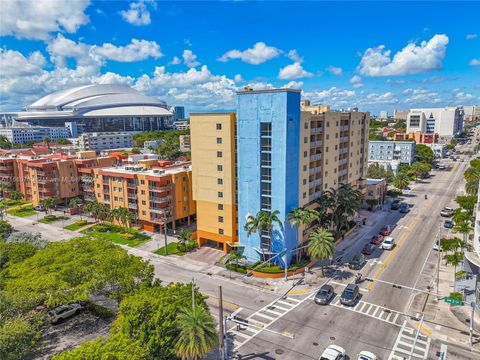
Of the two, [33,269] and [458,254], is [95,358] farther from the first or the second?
[458,254]

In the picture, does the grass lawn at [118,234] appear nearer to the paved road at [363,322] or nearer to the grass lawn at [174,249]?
the grass lawn at [174,249]

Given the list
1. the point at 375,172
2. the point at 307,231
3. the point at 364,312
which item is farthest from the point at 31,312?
the point at 375,172

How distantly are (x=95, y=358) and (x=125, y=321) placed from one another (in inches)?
196

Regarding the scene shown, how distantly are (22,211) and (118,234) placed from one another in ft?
135

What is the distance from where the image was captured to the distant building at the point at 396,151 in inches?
5881

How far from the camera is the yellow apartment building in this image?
60.8 m

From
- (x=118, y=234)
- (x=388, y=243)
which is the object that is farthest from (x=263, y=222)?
(x=118, y=234)

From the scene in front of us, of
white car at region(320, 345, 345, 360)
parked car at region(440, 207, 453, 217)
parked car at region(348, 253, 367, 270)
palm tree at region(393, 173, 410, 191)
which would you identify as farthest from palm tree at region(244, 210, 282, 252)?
palm tree at region(393, 173, 410, 191)

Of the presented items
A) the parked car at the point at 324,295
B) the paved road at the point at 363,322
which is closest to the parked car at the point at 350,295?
the paved road at the point at 363,322

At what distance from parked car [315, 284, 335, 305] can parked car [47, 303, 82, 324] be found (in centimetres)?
3224

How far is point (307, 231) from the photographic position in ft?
203

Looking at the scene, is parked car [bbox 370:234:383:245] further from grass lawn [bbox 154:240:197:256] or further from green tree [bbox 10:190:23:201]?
green tree [bbox 10:190:23:201]

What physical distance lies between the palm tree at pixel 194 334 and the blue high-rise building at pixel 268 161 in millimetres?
26833

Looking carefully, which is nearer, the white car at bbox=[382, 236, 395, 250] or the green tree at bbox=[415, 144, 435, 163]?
the white car at bbox=[382, 236, 395, 250]
